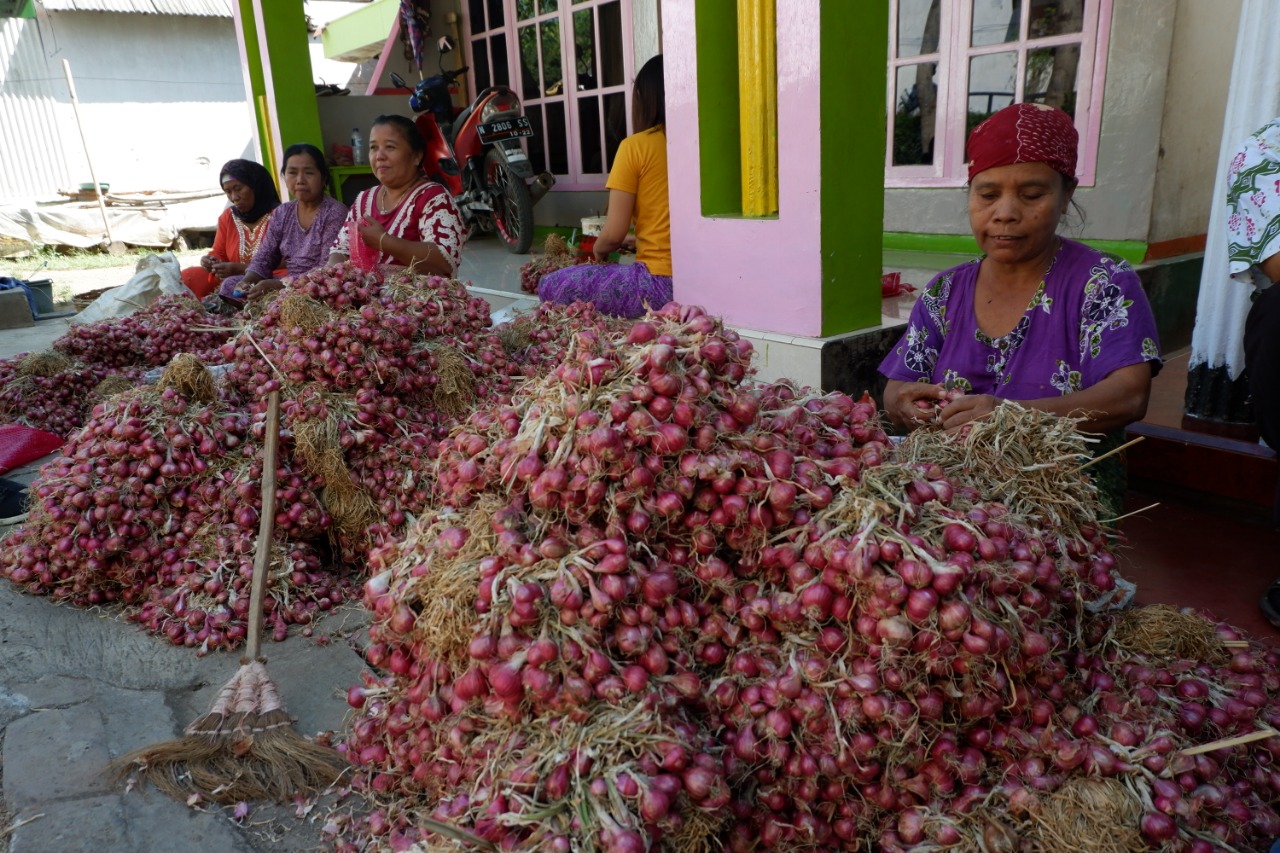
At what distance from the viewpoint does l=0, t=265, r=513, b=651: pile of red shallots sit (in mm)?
2502

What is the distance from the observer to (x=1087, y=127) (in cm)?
399

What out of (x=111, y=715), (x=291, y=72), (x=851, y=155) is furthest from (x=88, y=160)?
(x=851, y=155)

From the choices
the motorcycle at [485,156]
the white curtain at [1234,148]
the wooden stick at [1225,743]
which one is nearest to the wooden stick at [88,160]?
the motorcycle at [485,156]

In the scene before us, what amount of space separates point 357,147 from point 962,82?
5.58 meters

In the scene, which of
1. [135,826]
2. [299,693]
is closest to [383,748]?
[135,826]

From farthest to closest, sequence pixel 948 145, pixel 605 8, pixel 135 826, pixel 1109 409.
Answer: pixel 605 8, pixel 948 145, pixel 1109 409, pixel 135 826

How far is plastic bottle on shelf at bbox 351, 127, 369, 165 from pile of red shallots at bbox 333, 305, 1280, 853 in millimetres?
7326

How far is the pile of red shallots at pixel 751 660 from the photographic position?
1.17m

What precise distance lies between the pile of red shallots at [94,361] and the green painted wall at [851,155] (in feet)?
9.11

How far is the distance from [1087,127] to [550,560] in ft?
12.8

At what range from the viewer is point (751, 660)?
1.27 metres

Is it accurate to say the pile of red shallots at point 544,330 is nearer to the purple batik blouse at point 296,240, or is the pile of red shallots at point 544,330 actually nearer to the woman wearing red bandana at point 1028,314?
the woman wearing red bandana at point 1028,314

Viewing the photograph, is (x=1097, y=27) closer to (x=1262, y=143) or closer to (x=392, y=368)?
(x=1262, y=143)

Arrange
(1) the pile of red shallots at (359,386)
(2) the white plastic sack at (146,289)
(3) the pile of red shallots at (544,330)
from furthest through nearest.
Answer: (2) the white plastic sack at (146,289) < (3) the pile of red shallots at (544,330) < (1) the pile of red shallots at (359,386)
